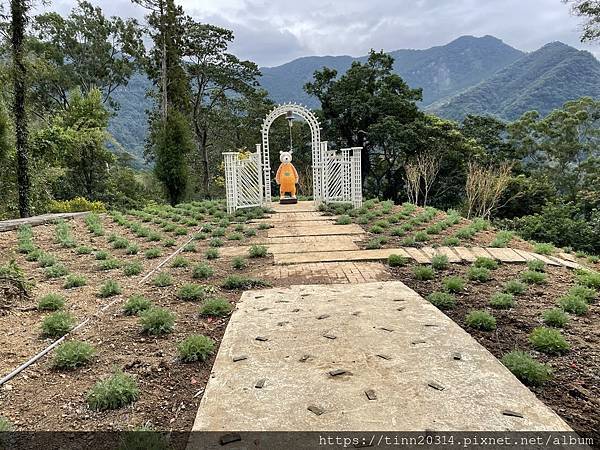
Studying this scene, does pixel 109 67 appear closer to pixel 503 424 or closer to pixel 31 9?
pixel 31 9

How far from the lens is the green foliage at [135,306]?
334cm

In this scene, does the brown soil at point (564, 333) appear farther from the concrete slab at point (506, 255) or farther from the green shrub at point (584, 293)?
the concrete slab at point (506, 255)

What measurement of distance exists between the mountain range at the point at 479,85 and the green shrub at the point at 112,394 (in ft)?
61.1

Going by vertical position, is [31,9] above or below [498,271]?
above

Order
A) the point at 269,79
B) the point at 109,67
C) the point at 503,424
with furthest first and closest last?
the point at 269,79 < the point at 109,67 < the point at 503,424

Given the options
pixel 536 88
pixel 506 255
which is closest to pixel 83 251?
pixel 506 255

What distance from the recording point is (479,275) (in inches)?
156

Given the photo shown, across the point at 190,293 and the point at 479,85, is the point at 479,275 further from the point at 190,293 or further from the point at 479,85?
the point at 479,85

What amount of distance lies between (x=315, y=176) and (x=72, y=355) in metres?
8.64

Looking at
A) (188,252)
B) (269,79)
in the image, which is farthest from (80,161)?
(269,79)

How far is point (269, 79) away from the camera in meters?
50.0

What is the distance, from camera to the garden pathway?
70.8 inches

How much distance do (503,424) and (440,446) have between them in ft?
1.04

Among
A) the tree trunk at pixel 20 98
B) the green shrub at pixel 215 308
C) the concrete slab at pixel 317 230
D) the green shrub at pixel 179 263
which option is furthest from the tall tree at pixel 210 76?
the green shrub at pixel 215 308
